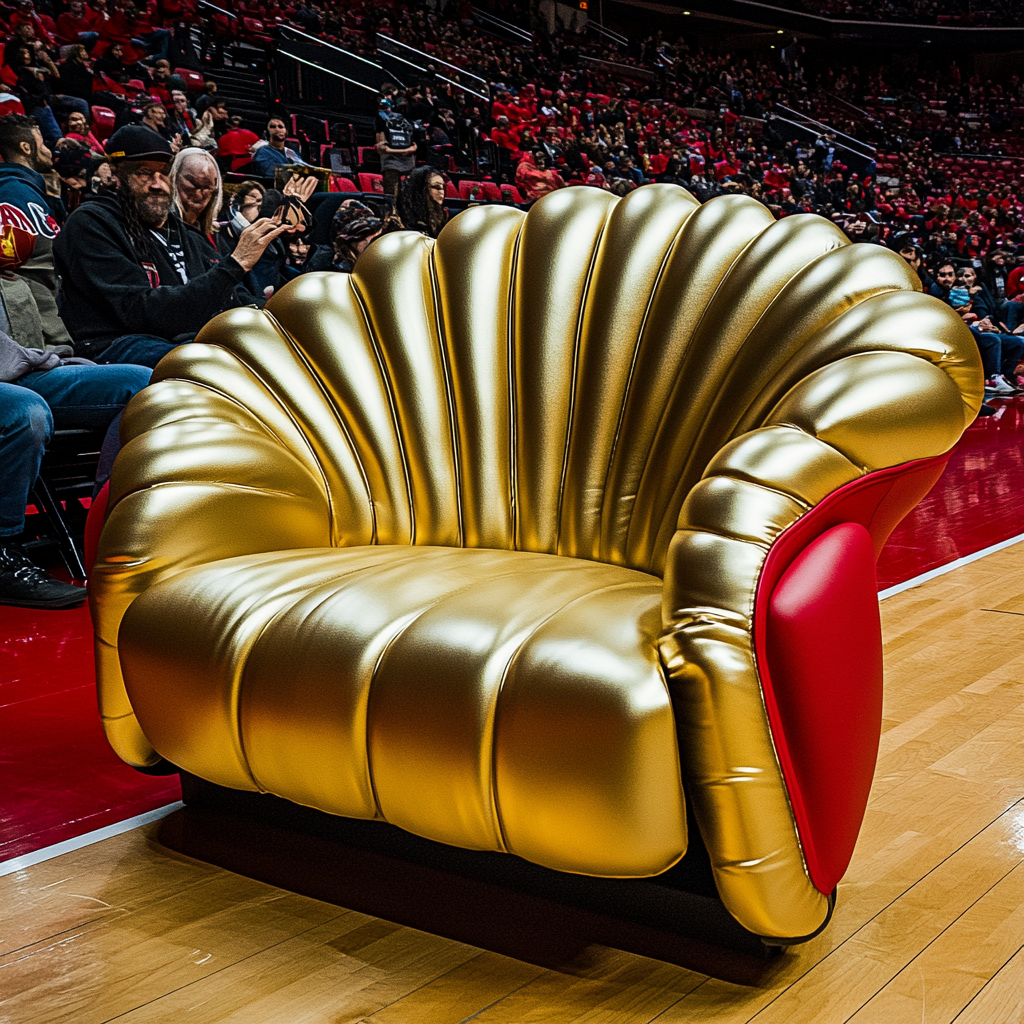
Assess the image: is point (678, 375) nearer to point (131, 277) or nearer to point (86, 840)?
point (86, 840)

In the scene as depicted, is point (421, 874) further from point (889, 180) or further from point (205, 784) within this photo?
point (889, 180)

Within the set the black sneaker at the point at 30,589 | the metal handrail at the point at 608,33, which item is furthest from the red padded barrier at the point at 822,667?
the metal handrail at the point at 608,33

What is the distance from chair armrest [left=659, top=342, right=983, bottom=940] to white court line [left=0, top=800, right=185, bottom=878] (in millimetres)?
885

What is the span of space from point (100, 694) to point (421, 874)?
49cm

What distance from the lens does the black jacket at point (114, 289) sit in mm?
3146

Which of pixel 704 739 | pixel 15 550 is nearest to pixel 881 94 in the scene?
pixel 15 550

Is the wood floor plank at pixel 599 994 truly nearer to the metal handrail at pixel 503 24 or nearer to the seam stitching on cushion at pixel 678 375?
the seam stitching on cushion at pixel 678 375

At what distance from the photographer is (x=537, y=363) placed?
1.60 metres

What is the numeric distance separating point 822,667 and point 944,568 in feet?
6.83

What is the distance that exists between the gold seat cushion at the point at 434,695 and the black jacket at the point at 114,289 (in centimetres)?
202

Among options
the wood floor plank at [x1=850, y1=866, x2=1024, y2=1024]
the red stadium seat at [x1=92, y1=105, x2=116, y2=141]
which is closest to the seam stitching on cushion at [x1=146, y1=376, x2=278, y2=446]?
the wood floor plank at [x1=850, y1=866, x2=1024, y2=1024]

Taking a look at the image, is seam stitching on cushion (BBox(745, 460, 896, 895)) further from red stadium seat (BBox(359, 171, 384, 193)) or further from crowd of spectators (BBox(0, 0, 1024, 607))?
red stadium seat (BBox(359, 171, 384, 193))

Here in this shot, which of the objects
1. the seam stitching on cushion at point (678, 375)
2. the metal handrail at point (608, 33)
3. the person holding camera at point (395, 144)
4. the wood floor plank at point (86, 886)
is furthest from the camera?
the metal handrail at point (608, 33)

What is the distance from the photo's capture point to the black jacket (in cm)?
315
